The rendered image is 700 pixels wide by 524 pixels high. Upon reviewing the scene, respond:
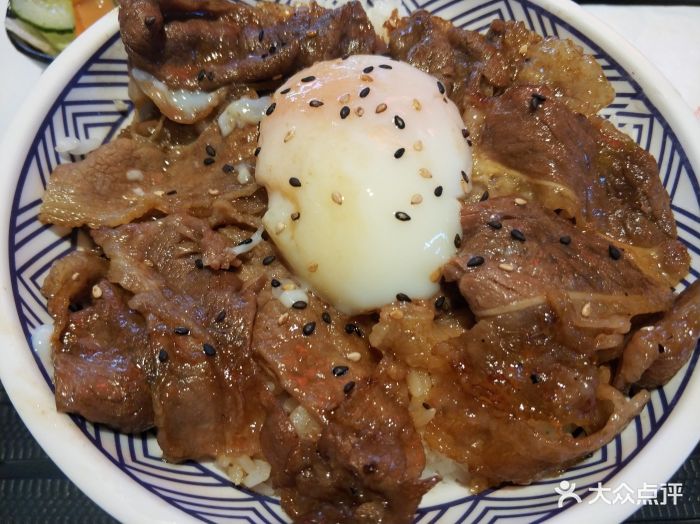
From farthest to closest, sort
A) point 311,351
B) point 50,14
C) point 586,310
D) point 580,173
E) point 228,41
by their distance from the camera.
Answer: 1. point 50,14
2. point 228,41
3. point 580,173
4. point 311,351
5. point 586,310

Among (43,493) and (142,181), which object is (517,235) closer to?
(142,181)

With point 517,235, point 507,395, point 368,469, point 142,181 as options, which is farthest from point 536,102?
point 142,181

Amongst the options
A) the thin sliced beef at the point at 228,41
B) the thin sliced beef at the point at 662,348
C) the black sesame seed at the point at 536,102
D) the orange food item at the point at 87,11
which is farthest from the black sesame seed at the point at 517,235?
the orange food item at the point at 87,11

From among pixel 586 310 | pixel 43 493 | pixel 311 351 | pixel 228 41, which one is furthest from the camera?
pixel 228 41

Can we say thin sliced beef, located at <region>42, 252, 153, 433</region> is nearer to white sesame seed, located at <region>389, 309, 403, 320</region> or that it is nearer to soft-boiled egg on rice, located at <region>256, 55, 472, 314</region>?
soft-boiled egg on rice, located at <region>256, 55, 472, 314</region>

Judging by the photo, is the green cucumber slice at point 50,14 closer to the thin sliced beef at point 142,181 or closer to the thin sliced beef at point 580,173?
the thin sliced beef at point 142,181

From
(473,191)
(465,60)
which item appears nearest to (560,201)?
(473,191)

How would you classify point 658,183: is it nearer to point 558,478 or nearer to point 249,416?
point 558,478

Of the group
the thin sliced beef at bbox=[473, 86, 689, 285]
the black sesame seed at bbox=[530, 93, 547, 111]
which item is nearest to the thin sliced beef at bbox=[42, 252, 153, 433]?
the thin sliced beef at bbox=[473, 86, 689, 285]
